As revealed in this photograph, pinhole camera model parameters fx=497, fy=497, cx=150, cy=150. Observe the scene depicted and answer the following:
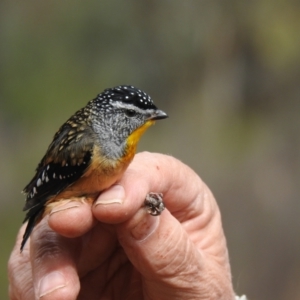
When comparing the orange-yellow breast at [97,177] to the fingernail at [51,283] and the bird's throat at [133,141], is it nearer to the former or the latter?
the bird's throat at [133,141]

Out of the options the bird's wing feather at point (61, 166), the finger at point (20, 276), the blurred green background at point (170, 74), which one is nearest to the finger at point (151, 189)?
the bird's wing feather at point (61, 166)

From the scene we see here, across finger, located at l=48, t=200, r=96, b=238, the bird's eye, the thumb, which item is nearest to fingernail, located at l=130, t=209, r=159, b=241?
the thumb

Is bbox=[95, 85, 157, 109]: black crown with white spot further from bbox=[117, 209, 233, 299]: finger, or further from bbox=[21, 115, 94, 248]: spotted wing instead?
bbox=[117, 209, 233, 299]: finger

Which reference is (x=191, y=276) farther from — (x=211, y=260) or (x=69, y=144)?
(x=69, y=144)

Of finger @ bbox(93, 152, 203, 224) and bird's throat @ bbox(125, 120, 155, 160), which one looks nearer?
finger @ bbox(93, 152, 203, 224)

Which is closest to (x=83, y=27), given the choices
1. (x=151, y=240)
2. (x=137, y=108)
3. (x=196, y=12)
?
(x=196, y=12)
